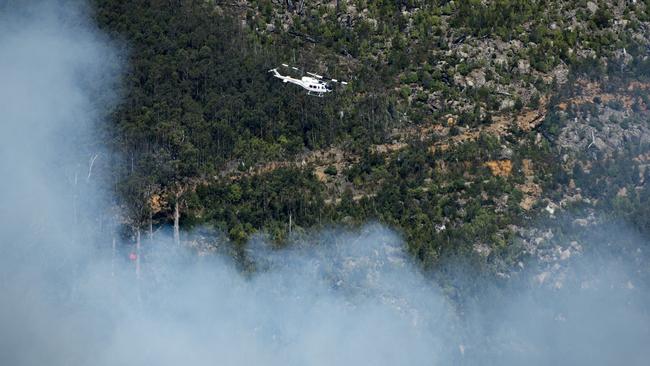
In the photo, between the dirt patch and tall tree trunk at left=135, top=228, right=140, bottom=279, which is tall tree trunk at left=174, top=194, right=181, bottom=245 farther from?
the dirt patch

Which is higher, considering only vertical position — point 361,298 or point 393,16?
point 393,16

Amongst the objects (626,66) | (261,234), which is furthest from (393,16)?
(261,234)

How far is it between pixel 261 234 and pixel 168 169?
696 centimetres

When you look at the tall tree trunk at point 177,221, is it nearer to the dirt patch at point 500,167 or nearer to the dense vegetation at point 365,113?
A: the dense vegetation at point 365,113

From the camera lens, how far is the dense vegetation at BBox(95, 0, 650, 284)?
86.9 metres

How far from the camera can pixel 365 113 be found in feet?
304

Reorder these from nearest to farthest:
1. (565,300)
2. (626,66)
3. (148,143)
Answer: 1. (565,300)
2. (148,143)
3. (626,66)

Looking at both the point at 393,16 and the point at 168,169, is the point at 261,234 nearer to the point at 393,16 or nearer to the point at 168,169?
the point at 168,169

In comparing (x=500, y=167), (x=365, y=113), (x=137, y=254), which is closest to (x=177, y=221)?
(x=137, y=254)

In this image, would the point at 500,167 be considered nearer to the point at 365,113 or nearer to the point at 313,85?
the point at 365,113

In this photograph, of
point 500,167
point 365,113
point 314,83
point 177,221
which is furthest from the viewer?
Result: point 365,113

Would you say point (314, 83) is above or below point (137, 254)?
above

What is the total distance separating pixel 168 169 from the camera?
3519 inches

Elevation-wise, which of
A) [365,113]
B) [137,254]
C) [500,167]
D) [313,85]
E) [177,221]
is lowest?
[137,254]
